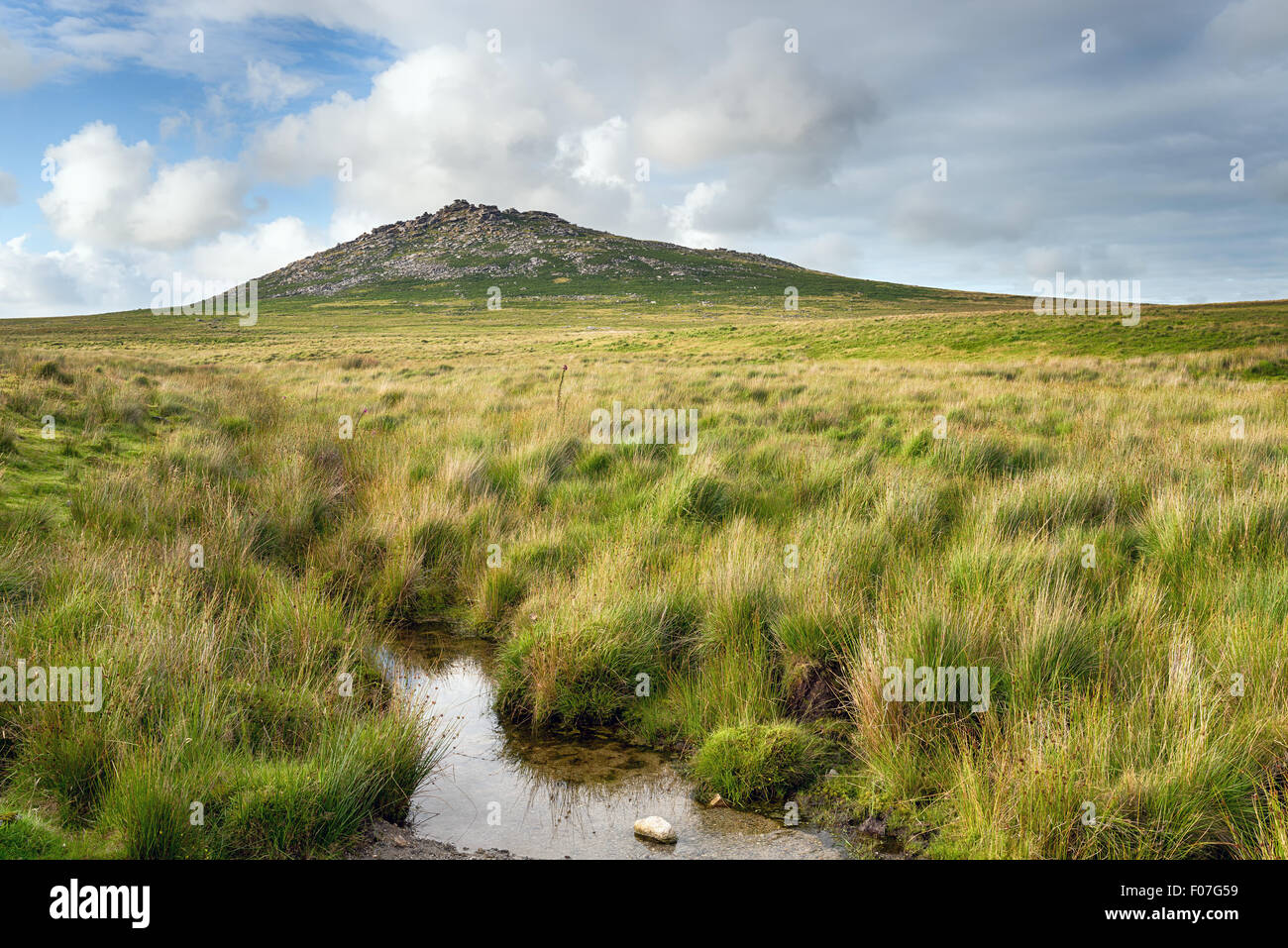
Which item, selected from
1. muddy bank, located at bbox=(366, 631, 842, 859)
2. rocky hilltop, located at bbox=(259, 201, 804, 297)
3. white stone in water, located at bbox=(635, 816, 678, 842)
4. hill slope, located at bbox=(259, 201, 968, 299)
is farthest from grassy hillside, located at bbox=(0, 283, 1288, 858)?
rocky hilltop, located at bbox=(259, 201, 804, 297)

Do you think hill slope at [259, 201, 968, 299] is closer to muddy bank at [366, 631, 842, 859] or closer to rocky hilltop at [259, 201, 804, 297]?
rocky hilltop at [259, 201, 804, 297]

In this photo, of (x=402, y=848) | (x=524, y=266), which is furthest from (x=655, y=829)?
(x=524, y=266)

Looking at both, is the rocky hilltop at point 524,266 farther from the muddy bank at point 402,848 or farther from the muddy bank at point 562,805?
the muddy bank at point 402,848

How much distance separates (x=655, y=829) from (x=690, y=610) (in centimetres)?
172

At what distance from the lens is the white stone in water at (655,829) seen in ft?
9.81

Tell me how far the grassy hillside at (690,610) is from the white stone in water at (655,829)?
37cm

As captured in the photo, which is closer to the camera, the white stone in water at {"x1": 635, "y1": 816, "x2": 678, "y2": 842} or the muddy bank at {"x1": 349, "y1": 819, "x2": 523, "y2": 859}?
the muddy bank at {"x1": 349, "y1": 819, "x2": 523, "y2": 859}

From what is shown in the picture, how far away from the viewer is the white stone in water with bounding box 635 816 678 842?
2.99 m

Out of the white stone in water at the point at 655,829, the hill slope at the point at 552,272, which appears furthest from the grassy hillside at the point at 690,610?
the hill slope at the point at 552,272

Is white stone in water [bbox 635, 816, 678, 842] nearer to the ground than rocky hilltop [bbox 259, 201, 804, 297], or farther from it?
nearer to the ground

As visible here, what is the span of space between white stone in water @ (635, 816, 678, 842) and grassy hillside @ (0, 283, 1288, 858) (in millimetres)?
373

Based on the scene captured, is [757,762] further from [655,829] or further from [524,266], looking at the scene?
[524,266]

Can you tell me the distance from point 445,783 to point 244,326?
11457cm
